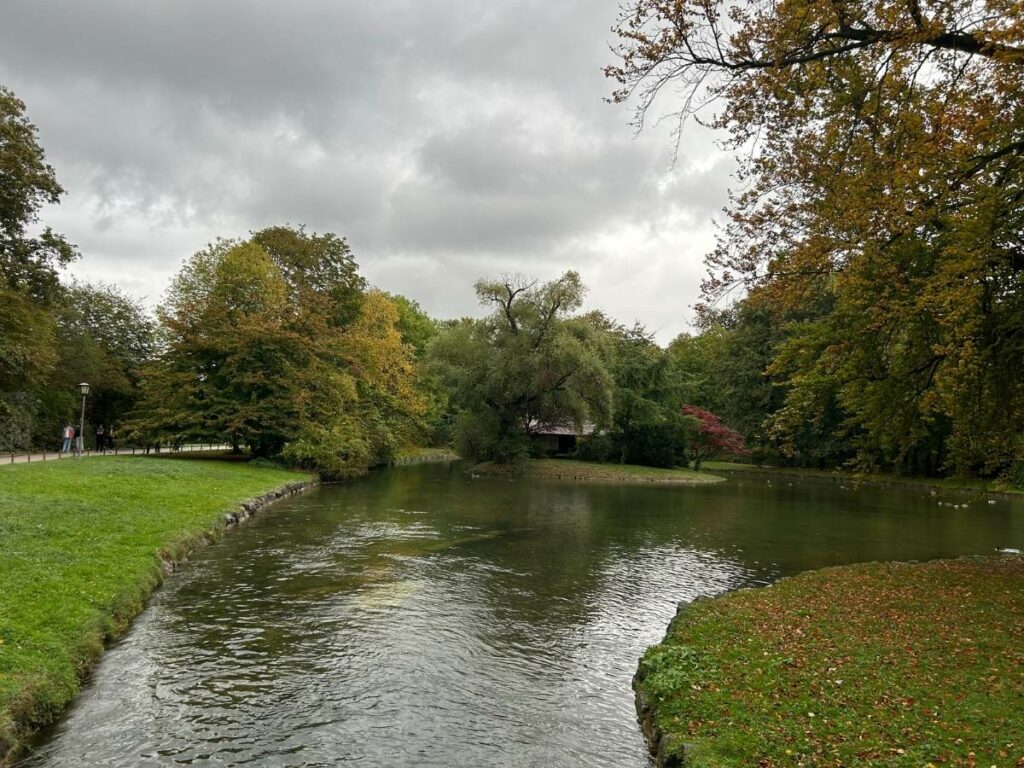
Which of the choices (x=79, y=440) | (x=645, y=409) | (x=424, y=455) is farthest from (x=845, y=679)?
(x=424, y=455)

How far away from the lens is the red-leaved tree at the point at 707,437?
5328cm

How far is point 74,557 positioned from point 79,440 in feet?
83.4

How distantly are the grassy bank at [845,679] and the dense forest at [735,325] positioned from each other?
162 inches

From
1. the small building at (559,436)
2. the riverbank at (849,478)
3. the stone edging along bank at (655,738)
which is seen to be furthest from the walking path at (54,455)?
the riverbank at (849,478)

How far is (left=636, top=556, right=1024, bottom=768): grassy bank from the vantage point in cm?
561

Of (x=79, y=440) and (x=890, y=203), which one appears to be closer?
(x=890, y=203)

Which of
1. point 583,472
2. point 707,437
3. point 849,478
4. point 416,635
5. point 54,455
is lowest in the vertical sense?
point 416,635

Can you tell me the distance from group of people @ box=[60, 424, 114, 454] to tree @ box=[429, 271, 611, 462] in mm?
21113

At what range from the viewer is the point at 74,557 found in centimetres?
1116

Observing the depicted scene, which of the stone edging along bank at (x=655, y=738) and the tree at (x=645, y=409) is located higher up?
the tree at (x=645, y=409)

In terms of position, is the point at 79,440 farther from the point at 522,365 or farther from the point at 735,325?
the point at 735,325

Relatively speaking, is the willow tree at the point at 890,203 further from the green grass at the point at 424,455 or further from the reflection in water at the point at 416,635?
the green grass at the point at 424,455

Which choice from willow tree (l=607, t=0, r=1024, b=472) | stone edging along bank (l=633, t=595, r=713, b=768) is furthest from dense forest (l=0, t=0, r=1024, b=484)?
stone edging along bank (l=633, t=595, r=713, b=768)

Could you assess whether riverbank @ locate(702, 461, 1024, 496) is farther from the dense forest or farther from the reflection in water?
the reflection in water
